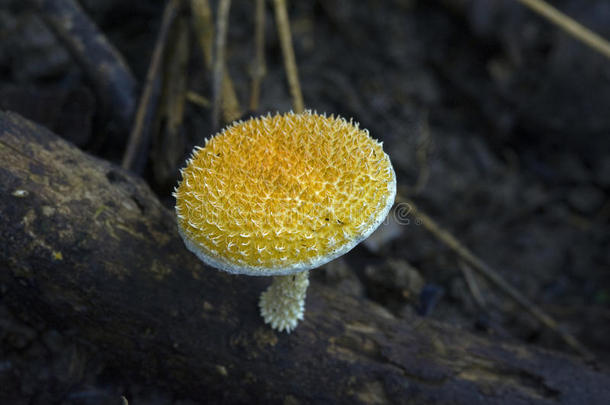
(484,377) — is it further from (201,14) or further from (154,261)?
(201,14)

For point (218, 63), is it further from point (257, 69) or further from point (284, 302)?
point (284, 302)

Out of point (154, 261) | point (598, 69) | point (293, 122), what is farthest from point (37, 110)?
point (598, 69)

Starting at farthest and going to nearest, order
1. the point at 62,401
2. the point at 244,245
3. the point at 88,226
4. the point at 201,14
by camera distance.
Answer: the point at 201,14
the point at 62,401
the point at 88,226
the point at 244,245

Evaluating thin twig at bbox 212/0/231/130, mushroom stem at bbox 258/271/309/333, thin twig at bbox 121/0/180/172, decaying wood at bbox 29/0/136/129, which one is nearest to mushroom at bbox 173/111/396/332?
mushroom stem at bbox 258/271/309/333

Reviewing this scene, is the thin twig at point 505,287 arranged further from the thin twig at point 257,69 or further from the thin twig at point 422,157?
the thin twig at point 257,69

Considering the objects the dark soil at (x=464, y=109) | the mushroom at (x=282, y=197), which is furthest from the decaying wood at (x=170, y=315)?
the dark soil at (x=464, y=109)
